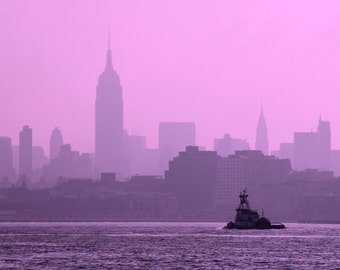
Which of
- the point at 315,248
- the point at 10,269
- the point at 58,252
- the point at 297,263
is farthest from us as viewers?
the point at 315,248

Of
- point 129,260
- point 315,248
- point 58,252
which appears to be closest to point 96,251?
point 58,252

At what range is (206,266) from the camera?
152625mm

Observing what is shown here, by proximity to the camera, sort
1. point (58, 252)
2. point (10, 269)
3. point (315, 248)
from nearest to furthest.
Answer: point (10, 269) < point (58, 252) < point (315, 248)

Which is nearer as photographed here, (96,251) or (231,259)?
(231,259)

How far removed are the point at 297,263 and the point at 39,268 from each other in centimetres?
3188

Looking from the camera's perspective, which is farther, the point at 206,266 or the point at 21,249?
the point at 21,249

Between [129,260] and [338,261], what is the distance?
1005 inches

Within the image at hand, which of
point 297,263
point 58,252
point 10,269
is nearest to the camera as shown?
point 10,269

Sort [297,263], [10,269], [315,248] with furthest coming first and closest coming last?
[315,248], [297,263], [10,269]

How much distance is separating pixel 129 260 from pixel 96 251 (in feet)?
71.4

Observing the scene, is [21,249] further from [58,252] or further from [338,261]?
[338,261]

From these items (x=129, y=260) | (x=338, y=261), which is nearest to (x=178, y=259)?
(x=129, y=260)

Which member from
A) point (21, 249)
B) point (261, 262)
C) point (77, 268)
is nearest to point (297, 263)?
point (261, 262)

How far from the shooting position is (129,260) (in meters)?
164
